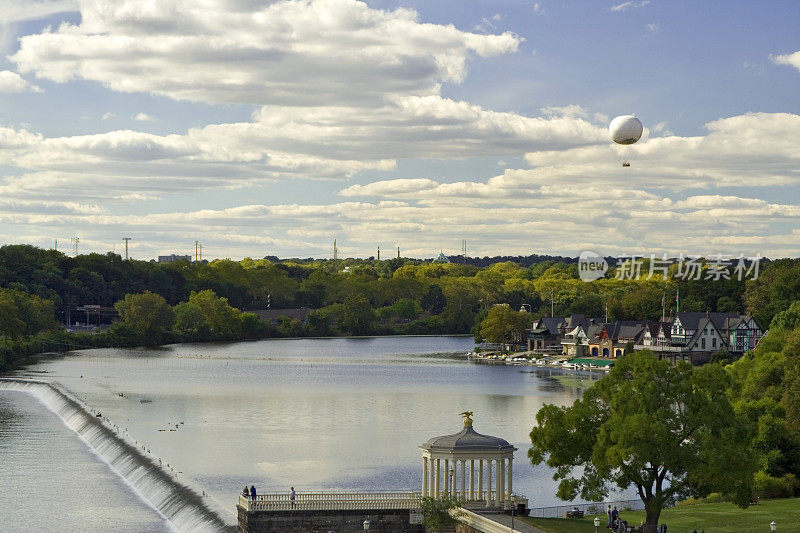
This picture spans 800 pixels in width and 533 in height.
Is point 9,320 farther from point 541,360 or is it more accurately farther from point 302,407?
point 541,360

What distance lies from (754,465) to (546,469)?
84.1 ft

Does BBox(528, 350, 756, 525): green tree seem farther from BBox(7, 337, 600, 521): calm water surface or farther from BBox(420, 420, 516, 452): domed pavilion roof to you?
BBox(7, 337, 600, 521): calm water surface

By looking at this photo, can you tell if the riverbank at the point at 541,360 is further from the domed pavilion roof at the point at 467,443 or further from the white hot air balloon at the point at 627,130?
the domed pavilion roof at the point at 467,443

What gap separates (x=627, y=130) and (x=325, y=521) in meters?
31.6

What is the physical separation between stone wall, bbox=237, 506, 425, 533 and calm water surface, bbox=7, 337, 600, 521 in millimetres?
9773

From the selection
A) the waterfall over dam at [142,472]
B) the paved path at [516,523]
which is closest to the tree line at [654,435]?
the paved path at [516,523]

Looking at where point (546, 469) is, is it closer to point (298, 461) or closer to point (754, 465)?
point (298, 461)

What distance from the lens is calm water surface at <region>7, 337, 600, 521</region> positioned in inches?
2539

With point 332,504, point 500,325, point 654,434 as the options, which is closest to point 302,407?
point 332,504

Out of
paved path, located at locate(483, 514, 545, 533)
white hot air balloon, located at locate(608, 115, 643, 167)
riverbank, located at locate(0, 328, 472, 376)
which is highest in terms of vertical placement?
white hot air balloon, located at locate(608, 115, 643, 167)

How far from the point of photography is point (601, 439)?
42.4 meters

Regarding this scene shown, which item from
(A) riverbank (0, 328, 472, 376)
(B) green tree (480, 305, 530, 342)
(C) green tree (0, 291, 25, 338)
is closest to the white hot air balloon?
(A) riverbank (0, 328, 472, 376)

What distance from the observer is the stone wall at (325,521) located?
145 feet

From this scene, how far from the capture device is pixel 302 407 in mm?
98000
